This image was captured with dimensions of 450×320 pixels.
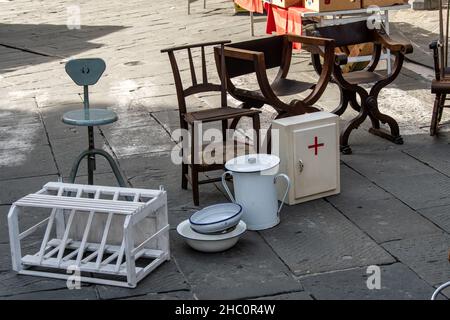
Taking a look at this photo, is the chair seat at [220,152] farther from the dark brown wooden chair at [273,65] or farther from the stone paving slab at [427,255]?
the stone paving slab at [427,255]

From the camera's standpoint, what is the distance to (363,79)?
6363 mm

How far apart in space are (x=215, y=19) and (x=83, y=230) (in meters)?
7.79

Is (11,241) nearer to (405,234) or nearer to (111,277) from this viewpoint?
(111,277)

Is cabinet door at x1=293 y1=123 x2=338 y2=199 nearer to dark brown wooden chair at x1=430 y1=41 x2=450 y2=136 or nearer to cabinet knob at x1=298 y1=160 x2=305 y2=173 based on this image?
cabinet knob at x1=298 y1=160 x2=305 y2=173

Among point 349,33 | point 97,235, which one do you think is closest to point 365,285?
point 97,235

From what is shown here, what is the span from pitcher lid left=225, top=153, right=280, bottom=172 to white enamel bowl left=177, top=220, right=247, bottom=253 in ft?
1.28

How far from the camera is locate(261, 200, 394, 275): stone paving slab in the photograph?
14.7 ft

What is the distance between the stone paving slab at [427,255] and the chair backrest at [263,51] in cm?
195

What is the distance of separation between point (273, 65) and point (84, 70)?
170 cm

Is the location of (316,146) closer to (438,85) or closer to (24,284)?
(438,85)

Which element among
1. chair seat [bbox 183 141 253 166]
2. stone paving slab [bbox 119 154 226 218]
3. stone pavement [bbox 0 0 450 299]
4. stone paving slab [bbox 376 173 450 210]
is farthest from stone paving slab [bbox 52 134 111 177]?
stone paving slab [bbox 376 173 450 210]

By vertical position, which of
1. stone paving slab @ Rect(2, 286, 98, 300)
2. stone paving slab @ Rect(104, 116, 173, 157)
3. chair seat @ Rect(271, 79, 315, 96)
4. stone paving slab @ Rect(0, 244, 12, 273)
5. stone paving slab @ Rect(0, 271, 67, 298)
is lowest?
stone paving slab @ Rect(2, 286, 98, 300)

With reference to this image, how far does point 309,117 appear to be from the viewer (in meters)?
5.36
